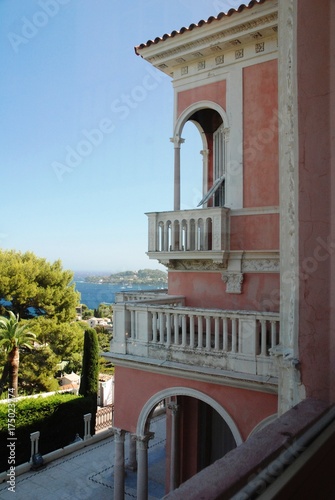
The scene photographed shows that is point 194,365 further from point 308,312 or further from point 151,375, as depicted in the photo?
point 308,312

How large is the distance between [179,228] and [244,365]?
2.77m

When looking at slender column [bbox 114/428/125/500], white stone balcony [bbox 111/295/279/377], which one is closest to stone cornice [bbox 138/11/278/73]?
white stone balcony [bbox 111/295/279/377]

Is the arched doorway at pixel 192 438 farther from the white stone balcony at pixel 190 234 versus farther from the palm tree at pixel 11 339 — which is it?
the palm tree at pixel 11 339

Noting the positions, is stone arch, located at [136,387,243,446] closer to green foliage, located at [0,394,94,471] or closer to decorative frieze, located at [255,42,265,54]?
decorative frieze, located at [255,42,265,54]

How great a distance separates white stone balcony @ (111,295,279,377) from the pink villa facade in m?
0.02

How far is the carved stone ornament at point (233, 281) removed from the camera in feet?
22.3

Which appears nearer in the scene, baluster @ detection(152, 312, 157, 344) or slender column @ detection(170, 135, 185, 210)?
baluster @ detection(152, 312, 157, 344)

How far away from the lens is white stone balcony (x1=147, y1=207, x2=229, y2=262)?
666 centimetres

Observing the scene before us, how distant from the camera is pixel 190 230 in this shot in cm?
693

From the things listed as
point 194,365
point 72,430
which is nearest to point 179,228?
point 194,365

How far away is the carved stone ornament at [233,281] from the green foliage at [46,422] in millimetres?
9066

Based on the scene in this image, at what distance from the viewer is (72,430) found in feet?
46.2

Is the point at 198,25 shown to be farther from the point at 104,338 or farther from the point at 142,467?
the point at 104,338

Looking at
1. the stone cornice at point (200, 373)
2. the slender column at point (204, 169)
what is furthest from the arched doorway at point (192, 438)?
the slender column at point (204, 169)
